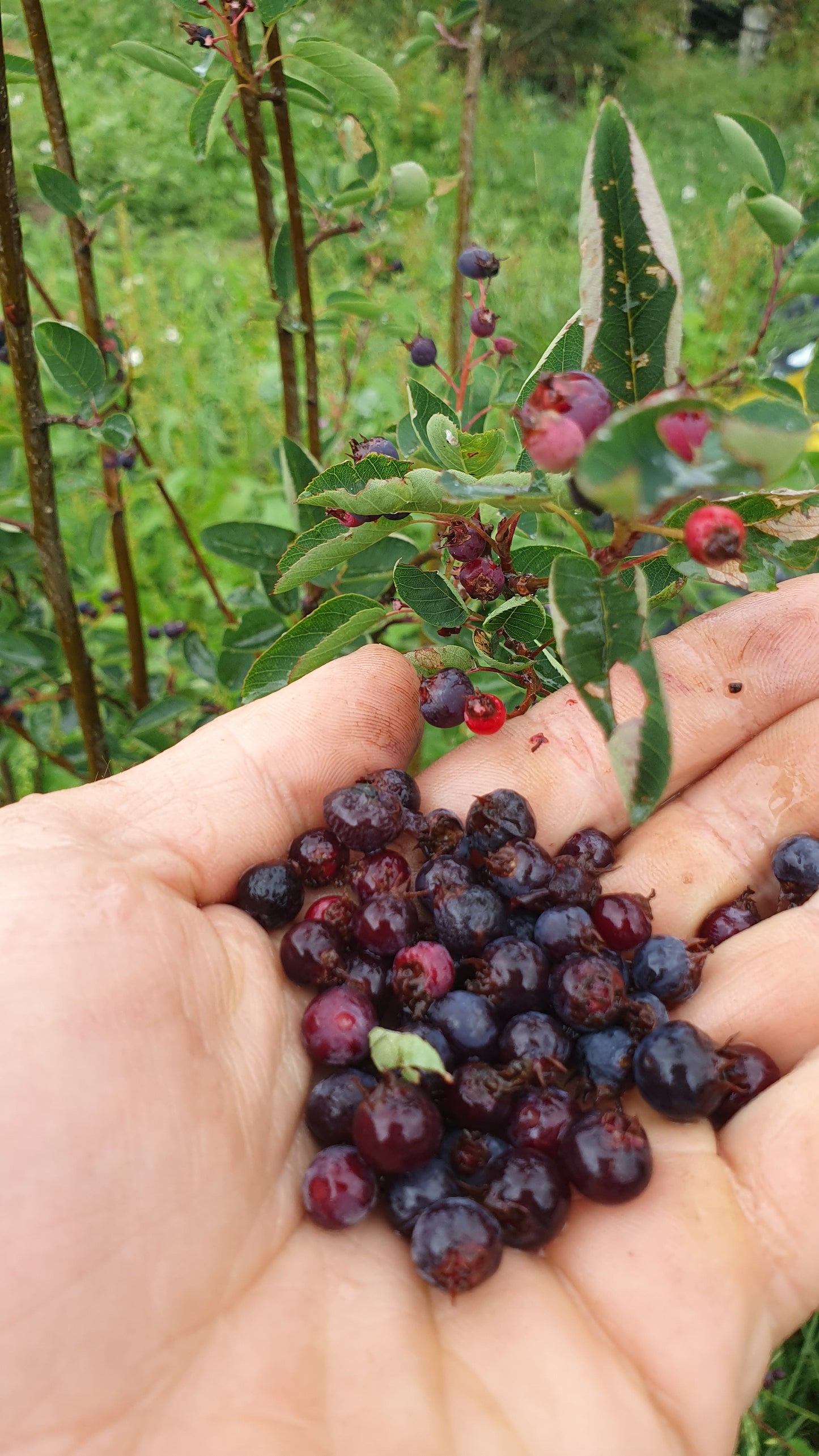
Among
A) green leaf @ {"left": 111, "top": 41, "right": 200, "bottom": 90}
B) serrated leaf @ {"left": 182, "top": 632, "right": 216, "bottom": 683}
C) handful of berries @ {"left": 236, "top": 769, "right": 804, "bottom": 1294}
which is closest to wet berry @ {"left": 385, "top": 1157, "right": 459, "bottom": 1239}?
handful of berries @ {"left": 236, "top": 769, "right": 804, "bottom": 1294}

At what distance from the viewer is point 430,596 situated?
60.6 inches

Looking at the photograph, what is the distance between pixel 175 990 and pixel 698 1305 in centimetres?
80

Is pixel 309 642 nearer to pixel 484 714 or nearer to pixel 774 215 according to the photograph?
pixel 484 714

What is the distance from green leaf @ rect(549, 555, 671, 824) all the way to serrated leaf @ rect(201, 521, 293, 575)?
933mm

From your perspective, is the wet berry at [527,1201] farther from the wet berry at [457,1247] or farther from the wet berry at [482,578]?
the wet berry at [482,578]

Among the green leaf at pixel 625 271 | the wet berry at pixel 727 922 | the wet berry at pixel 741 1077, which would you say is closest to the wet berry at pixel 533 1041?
the wet berry at pixel 741 1077

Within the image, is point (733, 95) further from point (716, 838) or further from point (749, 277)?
point (716, 838)

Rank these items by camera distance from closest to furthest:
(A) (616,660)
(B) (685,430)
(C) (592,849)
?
(B) (685,430)
(A) (616,660)
(C) (592,849)

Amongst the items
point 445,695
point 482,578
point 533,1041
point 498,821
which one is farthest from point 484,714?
point 533,1041

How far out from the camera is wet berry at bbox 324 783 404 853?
1.68m

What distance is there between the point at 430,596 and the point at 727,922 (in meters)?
0.77

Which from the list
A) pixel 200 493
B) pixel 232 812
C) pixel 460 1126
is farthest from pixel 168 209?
pixel 460 1126

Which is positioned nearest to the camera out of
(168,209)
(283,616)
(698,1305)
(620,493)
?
(620,493)

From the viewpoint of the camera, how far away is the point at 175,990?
4.80 ft
